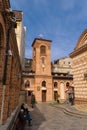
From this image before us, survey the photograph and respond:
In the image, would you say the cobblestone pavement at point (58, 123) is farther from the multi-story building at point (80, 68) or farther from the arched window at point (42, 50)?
the arched window at point (42, 50)

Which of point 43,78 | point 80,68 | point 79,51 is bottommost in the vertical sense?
point 43,78

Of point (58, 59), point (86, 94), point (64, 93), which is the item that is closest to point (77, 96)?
point (86, 94)

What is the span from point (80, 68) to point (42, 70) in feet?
53.0

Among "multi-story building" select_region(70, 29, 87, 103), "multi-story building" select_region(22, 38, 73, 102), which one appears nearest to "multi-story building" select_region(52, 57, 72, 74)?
"multi-story building" select_region(22, 38, 73, 102)

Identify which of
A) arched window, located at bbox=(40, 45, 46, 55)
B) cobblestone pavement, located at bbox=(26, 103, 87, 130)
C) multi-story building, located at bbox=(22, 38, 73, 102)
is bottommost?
cobblestone pavement, located at bbox=(26, 103, 87, 130)

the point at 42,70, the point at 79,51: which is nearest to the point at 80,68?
the point at 79,51

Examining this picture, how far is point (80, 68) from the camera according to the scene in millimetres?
18281

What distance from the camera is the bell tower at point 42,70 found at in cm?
3294

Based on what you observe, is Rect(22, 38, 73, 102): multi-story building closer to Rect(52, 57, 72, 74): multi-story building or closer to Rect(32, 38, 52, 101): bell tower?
Rect(32, 38, 52, 101): bell tower

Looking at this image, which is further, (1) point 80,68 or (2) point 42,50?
(2) point 42,50

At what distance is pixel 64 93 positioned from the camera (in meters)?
34.9

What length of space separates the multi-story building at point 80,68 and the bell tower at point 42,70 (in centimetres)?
1426

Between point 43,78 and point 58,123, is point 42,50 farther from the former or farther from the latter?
point 58,123

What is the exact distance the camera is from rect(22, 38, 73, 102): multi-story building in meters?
33.0
